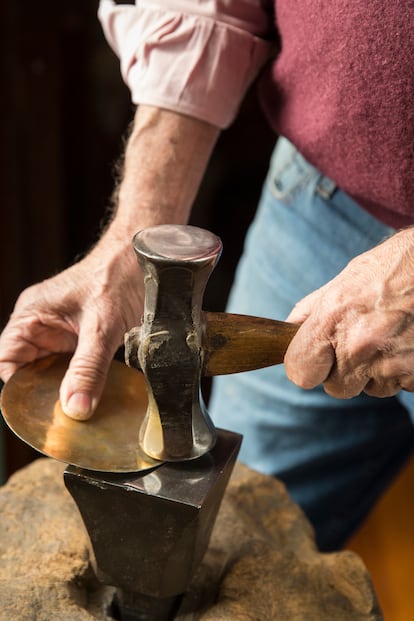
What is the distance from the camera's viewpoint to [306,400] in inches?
52.4

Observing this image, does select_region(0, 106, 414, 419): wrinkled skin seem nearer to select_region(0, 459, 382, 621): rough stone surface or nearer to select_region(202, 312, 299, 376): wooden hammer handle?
select_region(202, 312, 299, 376): wooden hammer handle

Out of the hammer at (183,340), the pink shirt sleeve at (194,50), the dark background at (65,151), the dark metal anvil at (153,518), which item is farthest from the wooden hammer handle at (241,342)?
the dark background at (65,151)

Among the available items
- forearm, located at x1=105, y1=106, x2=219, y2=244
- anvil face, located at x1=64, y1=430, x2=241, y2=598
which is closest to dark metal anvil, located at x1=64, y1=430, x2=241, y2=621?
anvil face, located at x1=64, y1=430, x2=241, y2=598

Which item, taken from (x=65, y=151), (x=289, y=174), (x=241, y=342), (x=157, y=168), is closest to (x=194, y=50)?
(x=157, y=168)

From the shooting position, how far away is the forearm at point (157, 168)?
3.57 ft

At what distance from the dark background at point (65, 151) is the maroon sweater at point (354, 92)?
93 centimetres

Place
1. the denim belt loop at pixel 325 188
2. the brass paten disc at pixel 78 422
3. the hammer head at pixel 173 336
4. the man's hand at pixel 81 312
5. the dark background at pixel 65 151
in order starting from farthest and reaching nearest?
the dark background at pixel 65 151 < the denim belt loop at pixel 325 188 < the man's hand at pixel 81 312 < the brass paten disc at pixel 78 422 < the hammer head at pixel 173 336

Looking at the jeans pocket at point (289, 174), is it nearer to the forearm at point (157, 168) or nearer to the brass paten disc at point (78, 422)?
the forearm at point (157, 168)

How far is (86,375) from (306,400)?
497mm

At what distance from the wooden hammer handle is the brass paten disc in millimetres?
135

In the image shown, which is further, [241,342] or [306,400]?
[306,400]

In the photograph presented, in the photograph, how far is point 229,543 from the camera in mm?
1028

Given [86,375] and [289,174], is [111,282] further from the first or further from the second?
[289,174]

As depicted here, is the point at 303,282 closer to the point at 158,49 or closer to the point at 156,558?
the point at 158,49
